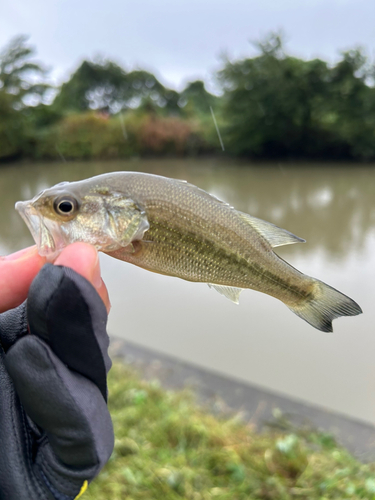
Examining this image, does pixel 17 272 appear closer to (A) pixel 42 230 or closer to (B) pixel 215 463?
(A) pixel 42 230

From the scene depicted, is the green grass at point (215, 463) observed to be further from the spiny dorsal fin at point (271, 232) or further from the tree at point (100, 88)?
the tree at point (100, 88)

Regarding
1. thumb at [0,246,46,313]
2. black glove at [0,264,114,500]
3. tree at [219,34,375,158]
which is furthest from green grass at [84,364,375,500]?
tree at [219,34,375,158]

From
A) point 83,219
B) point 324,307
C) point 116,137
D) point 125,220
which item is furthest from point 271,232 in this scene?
point 116,137

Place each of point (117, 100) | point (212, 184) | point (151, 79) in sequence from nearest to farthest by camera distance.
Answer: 1. point (212, 184)
2. point (117, 100)
3. point (151, 79)

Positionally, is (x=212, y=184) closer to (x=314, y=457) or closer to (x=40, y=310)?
(x=314, y=457)

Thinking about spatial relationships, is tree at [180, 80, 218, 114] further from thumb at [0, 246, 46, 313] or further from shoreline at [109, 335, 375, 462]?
thumb at [0, 246, 46, 313]

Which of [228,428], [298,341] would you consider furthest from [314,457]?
[298,341]
